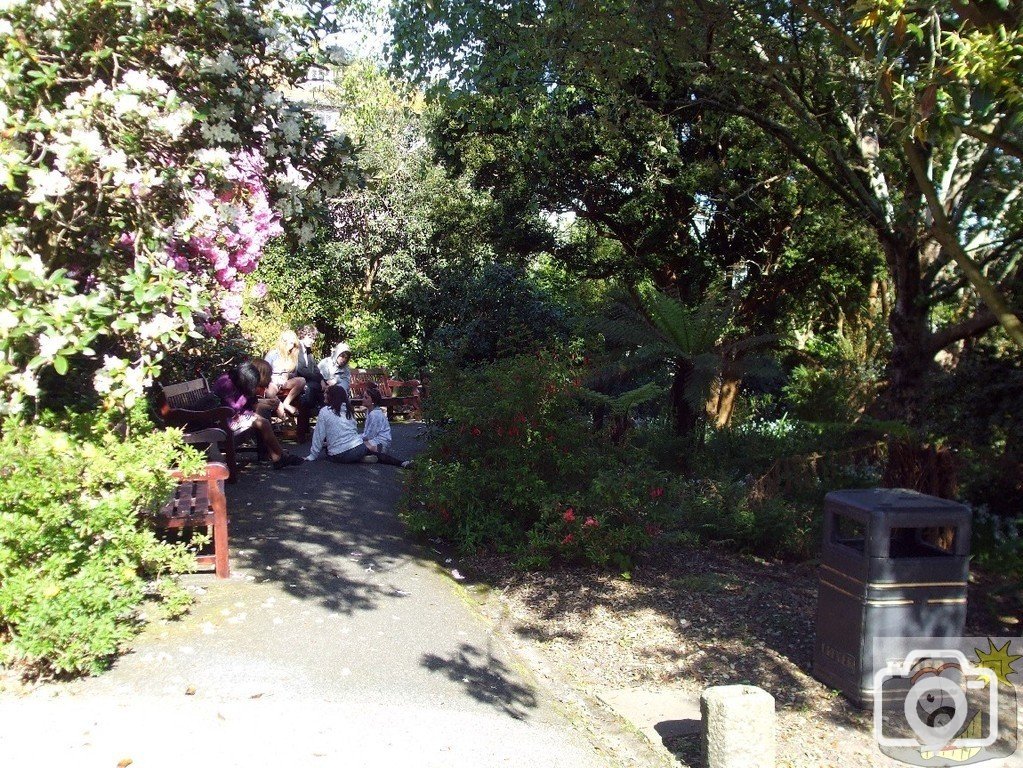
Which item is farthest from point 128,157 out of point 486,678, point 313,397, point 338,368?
point 338,368

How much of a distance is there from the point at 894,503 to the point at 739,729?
168 cm

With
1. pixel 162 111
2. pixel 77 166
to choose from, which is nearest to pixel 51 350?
pixel 77 166

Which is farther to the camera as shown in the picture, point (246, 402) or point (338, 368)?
point (338, 368)

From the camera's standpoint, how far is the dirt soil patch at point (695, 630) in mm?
4957

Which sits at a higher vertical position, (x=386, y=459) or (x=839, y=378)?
(x=839, y=378)

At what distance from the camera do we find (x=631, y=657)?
5770 mm

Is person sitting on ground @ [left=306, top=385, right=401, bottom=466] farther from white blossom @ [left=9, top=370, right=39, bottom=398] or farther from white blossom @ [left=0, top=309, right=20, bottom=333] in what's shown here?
white blossom @ [left=0, top=309, right=20, bottom=333]

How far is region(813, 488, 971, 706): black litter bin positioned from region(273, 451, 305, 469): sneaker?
6.54m

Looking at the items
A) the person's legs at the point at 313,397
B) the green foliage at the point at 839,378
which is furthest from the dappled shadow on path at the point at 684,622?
the person's legs at the point at 313,397

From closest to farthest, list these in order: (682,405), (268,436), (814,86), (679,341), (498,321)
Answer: (814,86) → (268,436) → (498,321) → (679,341) → (682,405)

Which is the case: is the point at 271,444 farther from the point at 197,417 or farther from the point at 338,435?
the point at 197,417

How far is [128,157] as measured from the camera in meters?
4.79

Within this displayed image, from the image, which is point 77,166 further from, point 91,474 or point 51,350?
point 91,474

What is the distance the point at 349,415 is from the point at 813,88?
6341 millimetres
